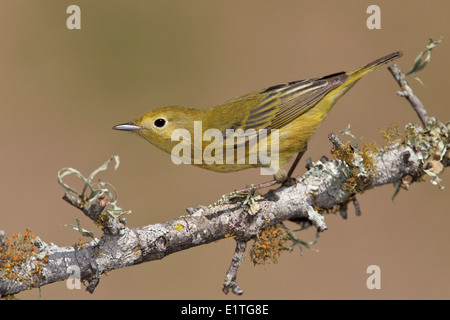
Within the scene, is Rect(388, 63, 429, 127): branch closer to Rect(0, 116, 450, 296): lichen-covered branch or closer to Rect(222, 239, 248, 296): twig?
Rect(0, 116, 450, 296): lichen-covered branch

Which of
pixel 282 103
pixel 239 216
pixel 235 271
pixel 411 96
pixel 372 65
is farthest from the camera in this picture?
pixel 282 103

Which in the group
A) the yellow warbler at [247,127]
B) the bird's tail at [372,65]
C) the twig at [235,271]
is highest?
the bird's tail at [372,65]

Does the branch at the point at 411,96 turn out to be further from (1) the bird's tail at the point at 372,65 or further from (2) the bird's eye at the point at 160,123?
(2) the bird's eye at the point at 160,123

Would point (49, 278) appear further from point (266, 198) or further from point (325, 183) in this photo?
point (325, 183)

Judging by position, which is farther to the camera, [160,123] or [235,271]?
[160,123]

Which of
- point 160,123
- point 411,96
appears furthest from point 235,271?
point 411,96

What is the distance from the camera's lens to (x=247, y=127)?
15.8 feet

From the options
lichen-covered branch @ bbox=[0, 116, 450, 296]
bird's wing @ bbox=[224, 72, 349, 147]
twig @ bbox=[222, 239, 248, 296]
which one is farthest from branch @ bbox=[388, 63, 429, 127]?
twig @ bbox=[222, 239, 248, 296]

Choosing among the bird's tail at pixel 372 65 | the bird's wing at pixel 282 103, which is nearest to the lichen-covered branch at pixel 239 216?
the bird's wing at pixel 282 103

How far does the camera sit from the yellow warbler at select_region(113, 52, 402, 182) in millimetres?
4613

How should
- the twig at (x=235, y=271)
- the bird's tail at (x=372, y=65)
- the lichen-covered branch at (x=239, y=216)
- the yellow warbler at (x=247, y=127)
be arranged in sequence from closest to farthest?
the lichen-covered branch at (x=239, y=216) → the twig at (x=235, y=271) → the yellow warbler at (x=247, y=127) → the bird's tail at (x=372, y=65)

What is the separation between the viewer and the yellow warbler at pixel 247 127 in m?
4.61

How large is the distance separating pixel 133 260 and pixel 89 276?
0.95ft

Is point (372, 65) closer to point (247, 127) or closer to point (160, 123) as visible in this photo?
point (247, 127)
